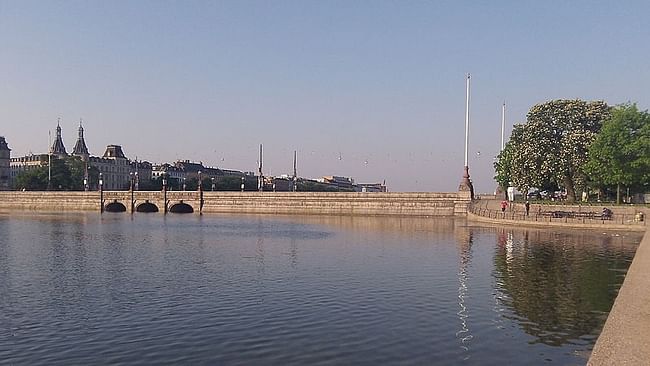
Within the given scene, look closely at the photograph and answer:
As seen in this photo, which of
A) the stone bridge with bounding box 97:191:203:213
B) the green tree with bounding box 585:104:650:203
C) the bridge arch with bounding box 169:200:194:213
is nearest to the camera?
the green tree with bounding box 585:104:650:203

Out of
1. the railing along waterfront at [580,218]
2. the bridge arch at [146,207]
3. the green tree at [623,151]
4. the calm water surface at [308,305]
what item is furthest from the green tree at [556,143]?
the bridge arch at [146,207]

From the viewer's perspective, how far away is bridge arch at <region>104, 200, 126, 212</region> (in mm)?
144625

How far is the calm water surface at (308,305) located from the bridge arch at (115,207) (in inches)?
4060

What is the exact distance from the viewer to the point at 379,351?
17969mm

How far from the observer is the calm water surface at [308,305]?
1791cm

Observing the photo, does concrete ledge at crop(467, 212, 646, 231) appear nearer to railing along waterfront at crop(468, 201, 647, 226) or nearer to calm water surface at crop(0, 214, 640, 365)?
railing along waterfront at crop(468, 201, 647, 226)

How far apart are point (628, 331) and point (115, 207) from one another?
5685 inches

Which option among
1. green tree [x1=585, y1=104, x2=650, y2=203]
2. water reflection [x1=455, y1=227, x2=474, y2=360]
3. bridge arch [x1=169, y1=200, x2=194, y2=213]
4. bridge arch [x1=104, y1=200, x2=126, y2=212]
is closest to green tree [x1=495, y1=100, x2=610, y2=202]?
green tree [x1=585, y1=104, x2=650, y2=203]

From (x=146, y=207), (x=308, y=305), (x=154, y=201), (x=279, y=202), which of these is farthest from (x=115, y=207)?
(x=308, y=305)

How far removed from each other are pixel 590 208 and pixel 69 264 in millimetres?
63361

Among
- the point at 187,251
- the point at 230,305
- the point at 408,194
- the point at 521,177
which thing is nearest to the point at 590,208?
the point at 521,177

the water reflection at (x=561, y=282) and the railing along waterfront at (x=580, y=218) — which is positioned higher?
the railing along waterfront at (x=580, y=218)

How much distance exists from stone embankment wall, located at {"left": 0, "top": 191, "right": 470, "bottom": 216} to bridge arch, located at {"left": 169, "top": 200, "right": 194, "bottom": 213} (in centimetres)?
163

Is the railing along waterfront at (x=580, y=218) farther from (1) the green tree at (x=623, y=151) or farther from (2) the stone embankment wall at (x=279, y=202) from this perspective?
(2) the stone embankment wall at (x=279, y=202)
